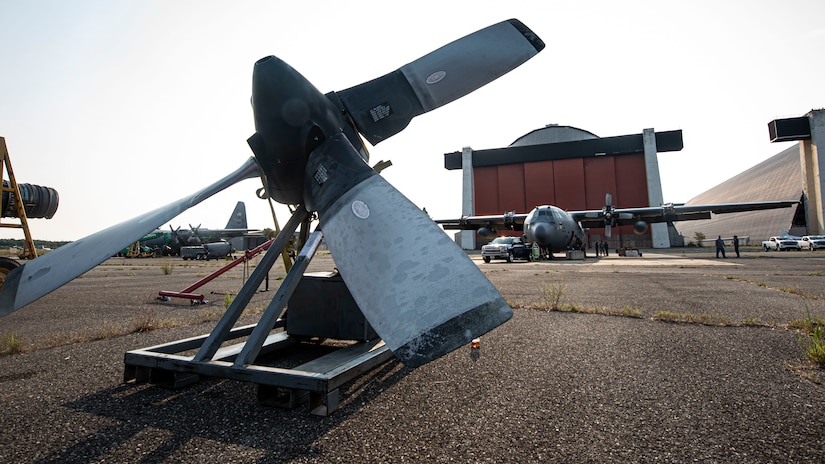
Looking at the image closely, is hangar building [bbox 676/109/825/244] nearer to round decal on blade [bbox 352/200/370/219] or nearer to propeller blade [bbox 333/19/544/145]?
propeller blade [bbox 333/19/544/145]

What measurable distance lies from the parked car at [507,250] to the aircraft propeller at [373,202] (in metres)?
21.0

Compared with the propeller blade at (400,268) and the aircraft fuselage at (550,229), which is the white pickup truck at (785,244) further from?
the propeller blade at (400,268)

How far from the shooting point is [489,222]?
34.1 metres

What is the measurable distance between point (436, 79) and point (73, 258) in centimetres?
336

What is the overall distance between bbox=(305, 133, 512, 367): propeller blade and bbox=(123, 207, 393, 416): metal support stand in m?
0.84

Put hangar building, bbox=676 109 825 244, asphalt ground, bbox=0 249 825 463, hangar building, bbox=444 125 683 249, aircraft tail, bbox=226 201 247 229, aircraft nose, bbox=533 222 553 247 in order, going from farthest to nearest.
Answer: aircraft tail, bbox=226 201 247 229, hangar building, bbox=444 125 683 249, hangar building, bbox=676 109 825 244, aircraft nose, bbox=533 222 553 247, asphalt ground, bbox=0 249 825 463

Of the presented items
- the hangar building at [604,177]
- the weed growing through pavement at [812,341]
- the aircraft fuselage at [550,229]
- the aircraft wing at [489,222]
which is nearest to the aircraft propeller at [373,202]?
the weed growing through pavement at [812,341]

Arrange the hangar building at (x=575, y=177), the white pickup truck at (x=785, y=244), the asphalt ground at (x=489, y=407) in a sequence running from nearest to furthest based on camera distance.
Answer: the asphalt ground at (x=489, y=407) → the white pickup truck at (x=785, y=244) → the hangar building at (x=575, y=177)

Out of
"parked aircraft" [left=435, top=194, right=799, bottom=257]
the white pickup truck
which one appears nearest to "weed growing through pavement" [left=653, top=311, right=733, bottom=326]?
"parked aircraft" [left=435, top=194, right=799, bottom=257]

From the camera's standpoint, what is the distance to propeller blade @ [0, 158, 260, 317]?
7.85 feet

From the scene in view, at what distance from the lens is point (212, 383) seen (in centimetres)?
346

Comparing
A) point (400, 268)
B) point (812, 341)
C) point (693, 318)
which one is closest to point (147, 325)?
point (400, 268)

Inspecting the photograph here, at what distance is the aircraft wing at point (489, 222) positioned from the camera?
101ft

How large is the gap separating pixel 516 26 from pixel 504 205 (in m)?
50.3
